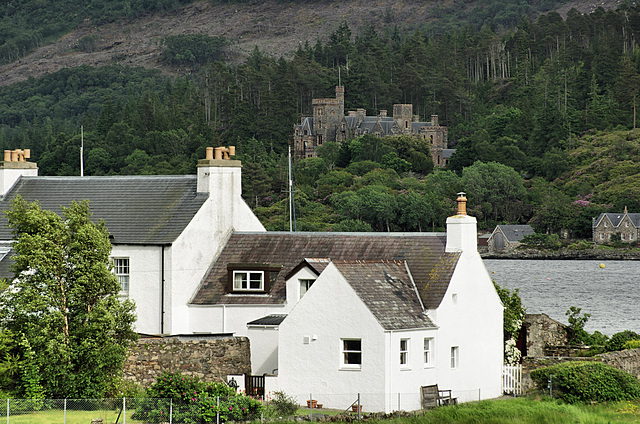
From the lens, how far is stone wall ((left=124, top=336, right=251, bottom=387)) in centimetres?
3052

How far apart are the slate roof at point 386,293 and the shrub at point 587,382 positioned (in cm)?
348

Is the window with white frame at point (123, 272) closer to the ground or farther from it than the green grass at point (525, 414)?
farther from it

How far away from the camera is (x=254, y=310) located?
1353 inches

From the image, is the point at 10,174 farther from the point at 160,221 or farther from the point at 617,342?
the point at 617,342

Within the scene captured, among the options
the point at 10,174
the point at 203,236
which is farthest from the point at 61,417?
the point at 10,174

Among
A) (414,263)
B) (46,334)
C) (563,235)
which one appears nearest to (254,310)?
(414,263)

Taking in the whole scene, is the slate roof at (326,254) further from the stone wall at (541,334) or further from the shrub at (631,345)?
the shrub at (631,345)

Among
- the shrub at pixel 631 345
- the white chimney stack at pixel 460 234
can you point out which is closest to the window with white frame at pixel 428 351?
the white chimney stack at pixel 460 234

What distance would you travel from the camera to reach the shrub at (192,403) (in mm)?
25828

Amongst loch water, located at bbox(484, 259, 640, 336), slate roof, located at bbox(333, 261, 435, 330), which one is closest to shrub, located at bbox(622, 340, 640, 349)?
slate roof, located at bbox(333, 261, 435, 330)

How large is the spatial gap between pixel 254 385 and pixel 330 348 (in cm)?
264

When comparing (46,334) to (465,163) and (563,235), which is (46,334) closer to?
(563,235)

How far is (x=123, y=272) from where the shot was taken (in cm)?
3575

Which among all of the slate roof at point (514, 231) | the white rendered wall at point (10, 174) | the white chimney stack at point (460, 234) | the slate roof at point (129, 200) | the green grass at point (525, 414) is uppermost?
Result: the slate roof at point (514, 231)
